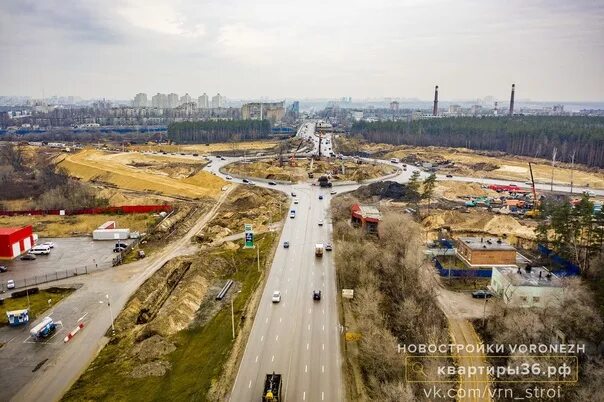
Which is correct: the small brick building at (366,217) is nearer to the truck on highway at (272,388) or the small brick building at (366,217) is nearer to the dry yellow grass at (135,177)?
the dry yellow grass at (135,177)

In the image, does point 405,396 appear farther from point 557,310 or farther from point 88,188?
point 88,188

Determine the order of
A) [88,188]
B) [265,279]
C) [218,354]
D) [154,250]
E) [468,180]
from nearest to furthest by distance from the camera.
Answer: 1. [218,354]
2. [265,279]
3. [154,250]
4. [88,188]
5. [468,180]

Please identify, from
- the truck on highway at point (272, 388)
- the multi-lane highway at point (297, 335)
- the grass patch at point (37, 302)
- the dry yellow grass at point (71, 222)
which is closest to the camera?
the truck on highway at point (272, 388)

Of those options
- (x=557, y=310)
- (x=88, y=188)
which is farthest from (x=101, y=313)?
(x=88, y=188)

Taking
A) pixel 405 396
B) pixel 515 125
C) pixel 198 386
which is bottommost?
pixel 198 386

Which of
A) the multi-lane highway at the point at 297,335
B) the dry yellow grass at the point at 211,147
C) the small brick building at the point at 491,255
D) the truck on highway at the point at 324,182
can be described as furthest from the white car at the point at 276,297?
the dry yellow grass at the point at 211,147

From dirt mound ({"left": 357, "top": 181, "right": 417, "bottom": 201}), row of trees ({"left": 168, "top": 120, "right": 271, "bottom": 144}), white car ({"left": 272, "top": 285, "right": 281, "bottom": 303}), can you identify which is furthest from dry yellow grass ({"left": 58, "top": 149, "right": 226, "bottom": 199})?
row of trees ({"left": 168, "top": 120, "right": 271, "bottom": 144})

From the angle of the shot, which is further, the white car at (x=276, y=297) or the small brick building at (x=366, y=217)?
the small brick building at (x=366, y=217)
